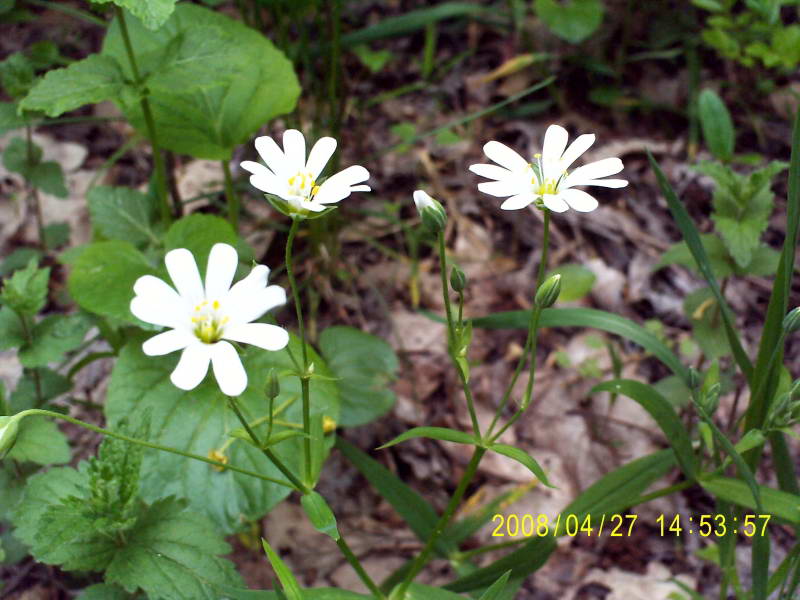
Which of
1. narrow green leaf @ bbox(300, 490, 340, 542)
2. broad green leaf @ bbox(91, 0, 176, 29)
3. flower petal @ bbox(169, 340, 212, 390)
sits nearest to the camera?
flower petal @ bbox(169, 340, 212, 390)

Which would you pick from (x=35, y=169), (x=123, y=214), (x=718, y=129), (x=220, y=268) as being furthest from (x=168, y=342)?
(x=718, y=129)

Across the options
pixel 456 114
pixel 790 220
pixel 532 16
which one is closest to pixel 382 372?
pixel 790 220

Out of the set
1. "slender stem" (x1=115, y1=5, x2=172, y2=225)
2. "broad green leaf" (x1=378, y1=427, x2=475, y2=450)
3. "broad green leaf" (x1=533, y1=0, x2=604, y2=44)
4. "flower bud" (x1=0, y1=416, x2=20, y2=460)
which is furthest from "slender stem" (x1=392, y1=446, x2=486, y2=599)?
Result: "broad green leaf" (x1=533, y1=0, x2=604, y2=44)

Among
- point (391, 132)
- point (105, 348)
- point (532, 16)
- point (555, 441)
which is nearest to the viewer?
point (555, 441)

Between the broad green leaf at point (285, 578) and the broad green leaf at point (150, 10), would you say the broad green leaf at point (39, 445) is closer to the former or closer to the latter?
the broad green leaf at point (285, 578)

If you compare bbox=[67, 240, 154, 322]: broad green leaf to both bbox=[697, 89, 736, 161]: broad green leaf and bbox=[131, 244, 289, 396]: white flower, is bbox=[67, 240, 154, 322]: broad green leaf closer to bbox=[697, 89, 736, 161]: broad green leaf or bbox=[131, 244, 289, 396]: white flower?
bbox=[131, 244, 289, 396]: white flower

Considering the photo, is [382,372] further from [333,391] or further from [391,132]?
[391,132]
